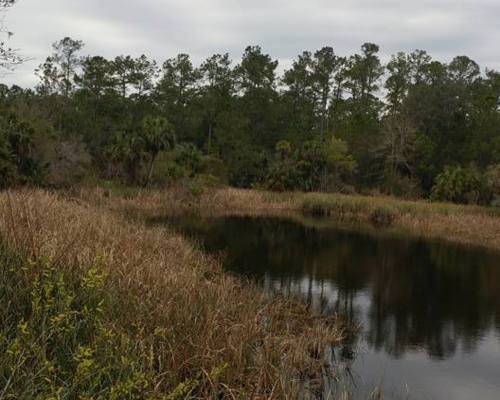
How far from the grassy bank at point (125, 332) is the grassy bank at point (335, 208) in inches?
762

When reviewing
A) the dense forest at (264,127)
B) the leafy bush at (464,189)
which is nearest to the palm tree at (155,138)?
the dense forest at (264,127)

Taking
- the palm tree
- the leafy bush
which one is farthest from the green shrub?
the leafy bush

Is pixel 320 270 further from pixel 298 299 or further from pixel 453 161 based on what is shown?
pixel 453 161

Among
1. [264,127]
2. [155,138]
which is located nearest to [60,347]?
[155,138]

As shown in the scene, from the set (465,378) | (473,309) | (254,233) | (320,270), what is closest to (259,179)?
(254,233)

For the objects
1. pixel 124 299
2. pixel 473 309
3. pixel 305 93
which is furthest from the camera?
pixel 305 93

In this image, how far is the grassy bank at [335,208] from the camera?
29750 millimetres

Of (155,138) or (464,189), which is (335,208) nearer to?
(464,189)

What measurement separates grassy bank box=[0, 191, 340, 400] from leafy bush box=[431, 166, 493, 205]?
32.2 m

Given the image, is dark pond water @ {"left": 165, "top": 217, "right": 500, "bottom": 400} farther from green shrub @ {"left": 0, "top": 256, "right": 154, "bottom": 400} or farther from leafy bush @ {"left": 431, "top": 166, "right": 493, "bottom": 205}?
leafy bush @ {"left": 431, "top": 166, "right": 493, "bottom": 205}

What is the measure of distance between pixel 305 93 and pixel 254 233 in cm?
4632

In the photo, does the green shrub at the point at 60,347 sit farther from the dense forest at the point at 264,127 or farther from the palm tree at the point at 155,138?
the palm tree at the point at 155,138

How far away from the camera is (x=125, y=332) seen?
6.56m

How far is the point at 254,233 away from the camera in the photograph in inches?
1095
